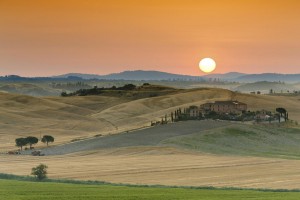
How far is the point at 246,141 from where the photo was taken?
107625 mm

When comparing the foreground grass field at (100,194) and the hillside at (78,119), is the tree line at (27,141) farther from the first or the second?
the foreground grass field at (100,194)

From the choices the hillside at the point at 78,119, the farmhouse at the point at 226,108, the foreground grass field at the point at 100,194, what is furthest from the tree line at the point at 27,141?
the foreground grass field at the point at 100,194

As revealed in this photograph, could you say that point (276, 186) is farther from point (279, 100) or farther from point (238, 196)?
point (279, 100)

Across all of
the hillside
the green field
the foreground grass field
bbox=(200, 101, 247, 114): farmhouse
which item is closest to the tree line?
the hillside

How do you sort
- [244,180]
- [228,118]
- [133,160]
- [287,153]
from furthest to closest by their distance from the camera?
[228,118]
[287,153]
[133,160]
[244,180]

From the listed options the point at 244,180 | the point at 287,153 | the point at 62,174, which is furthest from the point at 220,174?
the point at 287,153

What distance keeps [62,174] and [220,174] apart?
1489cm

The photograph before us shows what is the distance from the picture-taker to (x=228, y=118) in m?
133

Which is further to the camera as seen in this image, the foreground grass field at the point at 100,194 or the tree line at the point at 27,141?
the tree line at the point at 27,141

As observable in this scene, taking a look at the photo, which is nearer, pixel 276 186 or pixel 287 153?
pixel 276 186

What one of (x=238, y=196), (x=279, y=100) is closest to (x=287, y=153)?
(x=238, y=196)

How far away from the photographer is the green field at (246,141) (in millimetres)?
97562

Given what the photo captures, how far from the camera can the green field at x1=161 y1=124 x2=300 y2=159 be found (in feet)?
320

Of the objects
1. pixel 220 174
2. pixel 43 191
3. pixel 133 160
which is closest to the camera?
pixel 43 191
